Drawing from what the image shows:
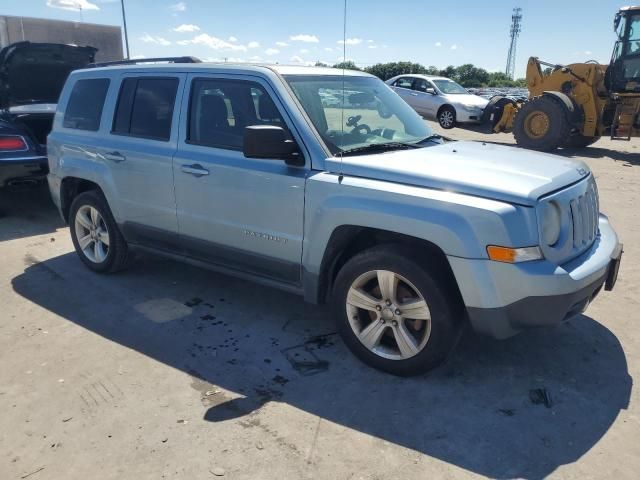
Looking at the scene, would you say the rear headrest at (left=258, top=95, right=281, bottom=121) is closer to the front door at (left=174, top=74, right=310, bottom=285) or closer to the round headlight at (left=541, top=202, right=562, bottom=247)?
the front door at (left=174, top=74, right=310, bottom=285)

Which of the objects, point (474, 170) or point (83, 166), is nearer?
point (474, 170)

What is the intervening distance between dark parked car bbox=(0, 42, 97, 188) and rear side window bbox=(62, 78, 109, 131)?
6.85ft

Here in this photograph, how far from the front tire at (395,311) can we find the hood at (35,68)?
6.95 m

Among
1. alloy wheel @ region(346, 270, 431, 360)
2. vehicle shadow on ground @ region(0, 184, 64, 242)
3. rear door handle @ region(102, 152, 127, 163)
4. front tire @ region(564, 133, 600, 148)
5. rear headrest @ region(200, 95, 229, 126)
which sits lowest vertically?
vehicle shadow on ground @ region(0, 184, 64, 242)

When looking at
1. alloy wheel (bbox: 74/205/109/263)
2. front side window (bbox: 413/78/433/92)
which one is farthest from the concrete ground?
front side window (bbox: 413/78/433/92)

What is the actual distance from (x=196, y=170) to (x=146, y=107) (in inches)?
35.6

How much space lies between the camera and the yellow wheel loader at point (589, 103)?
12.3m

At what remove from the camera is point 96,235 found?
5.21 m

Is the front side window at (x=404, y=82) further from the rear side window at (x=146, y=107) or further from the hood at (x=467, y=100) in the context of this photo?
the rear side window at (x=146, y=107)

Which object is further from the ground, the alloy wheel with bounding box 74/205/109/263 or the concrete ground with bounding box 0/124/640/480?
the alloy wheel with bounding box 74/205/109/263

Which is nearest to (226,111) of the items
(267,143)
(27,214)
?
(267,143)

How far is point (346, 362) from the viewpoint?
3.63 meters

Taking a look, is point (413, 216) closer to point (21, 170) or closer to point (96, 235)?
point (96, 235)

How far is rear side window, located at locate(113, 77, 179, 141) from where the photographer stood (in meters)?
4.35
